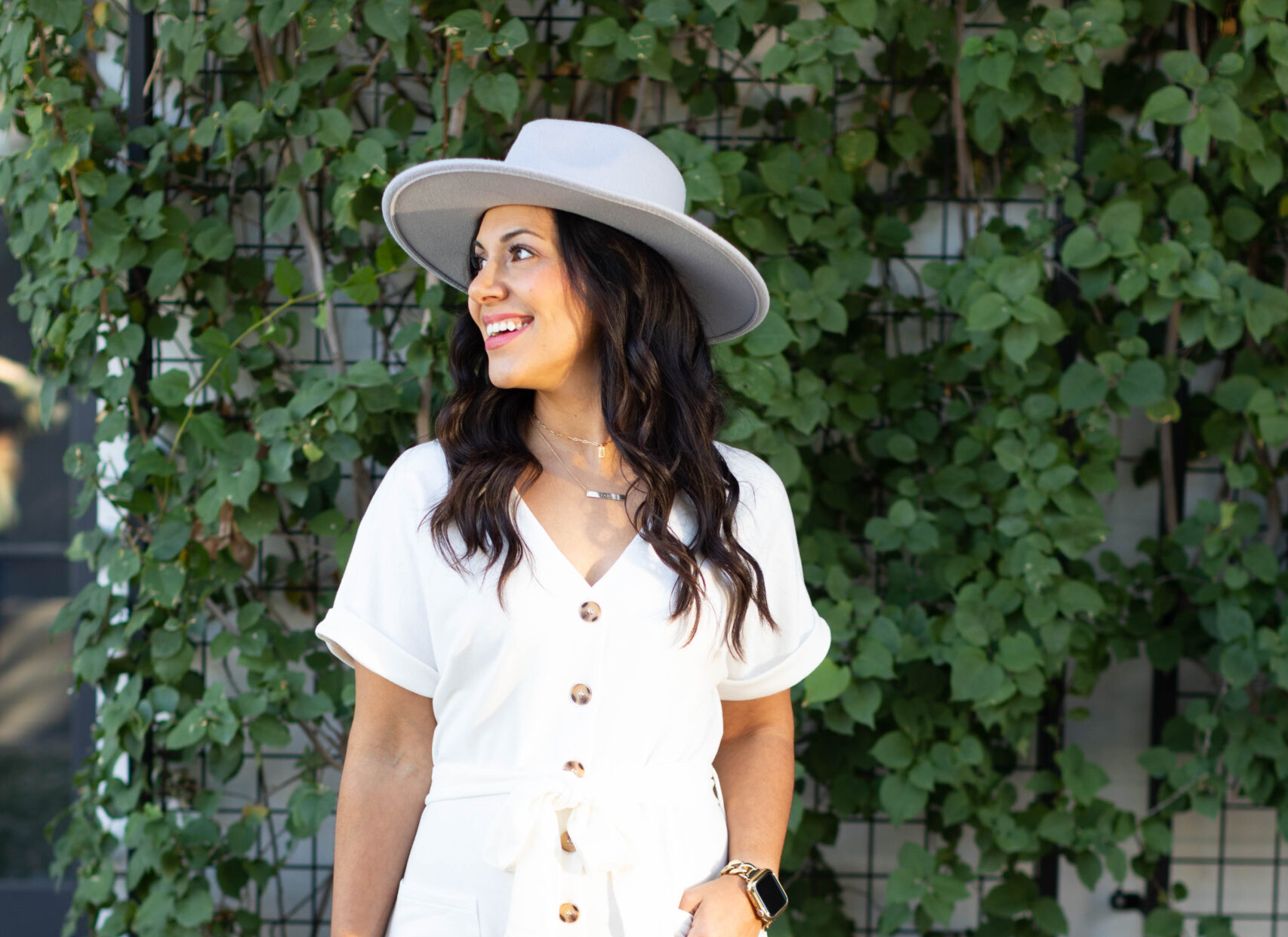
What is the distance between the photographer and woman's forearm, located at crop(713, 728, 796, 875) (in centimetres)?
127

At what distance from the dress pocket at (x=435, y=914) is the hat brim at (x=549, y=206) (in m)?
0.74

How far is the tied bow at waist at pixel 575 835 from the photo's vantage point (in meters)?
1.09

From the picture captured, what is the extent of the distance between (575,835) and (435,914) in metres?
0.18

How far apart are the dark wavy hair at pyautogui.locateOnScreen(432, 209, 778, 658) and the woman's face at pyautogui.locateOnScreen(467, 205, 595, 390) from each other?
0.02 meters

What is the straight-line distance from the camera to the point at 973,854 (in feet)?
7.59

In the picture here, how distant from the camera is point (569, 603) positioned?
1139mm

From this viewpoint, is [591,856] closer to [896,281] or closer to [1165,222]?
[896,281]

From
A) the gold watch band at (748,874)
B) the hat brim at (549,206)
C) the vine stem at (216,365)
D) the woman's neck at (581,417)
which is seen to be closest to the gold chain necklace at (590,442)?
the woman's neck at (581,417)

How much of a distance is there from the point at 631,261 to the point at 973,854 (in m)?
1.65

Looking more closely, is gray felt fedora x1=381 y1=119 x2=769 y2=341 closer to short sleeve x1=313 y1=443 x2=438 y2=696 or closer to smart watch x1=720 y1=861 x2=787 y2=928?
short sleeve x1=313 y1=443 x2=438 y2=696

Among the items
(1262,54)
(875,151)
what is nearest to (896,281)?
(875,151)

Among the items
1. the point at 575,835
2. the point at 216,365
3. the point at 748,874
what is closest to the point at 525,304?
the point at 575,835

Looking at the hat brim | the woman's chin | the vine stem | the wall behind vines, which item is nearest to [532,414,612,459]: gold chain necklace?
the woman's chin

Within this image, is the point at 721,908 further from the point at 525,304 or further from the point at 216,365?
the point at 216,365
